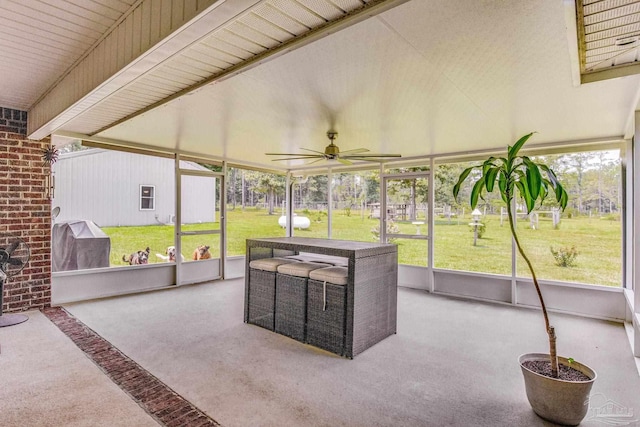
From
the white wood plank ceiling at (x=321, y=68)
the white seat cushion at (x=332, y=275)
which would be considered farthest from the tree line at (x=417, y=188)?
the white seat cushion at (x=332, y=275)

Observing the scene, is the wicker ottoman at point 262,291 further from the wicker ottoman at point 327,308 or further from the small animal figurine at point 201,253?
the small animal figurine at point 201,253

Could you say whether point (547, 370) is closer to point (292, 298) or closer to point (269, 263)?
point (292, 298)

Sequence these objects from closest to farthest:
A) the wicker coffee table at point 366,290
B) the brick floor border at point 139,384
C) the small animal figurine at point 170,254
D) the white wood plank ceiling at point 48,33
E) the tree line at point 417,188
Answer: the white wood plank ceiling at point 48,33
the brick floor border at point 139,384
the wicker coffee table at point 366,290
the tree line at point 417,188
the small animal figurine at point 170,254

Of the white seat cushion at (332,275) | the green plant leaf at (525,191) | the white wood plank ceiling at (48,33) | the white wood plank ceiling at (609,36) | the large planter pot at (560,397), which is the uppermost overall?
the white wood plank ceiling at (48,33)

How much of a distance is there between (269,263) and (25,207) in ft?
10.4

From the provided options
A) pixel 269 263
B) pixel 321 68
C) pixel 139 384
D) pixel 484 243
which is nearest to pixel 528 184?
pixel 321 68

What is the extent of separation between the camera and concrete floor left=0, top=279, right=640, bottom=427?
7.13ft

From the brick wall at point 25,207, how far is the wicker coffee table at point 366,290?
291cm

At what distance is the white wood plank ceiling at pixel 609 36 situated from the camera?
160 cm

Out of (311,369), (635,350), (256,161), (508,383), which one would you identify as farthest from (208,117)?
(635,350)

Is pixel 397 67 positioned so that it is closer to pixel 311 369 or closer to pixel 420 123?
pixel 420 123

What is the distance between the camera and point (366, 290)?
10.4 ft

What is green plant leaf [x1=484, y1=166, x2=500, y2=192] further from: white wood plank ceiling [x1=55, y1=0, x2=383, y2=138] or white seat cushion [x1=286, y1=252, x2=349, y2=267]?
white seat cushion [x1=286, y1=252, x2=349, y2=267]

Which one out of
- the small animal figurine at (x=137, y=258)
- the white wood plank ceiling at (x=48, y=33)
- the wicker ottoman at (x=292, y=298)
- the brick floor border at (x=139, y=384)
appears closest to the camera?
the white wood plank ceiling at (x=48, y=33)
